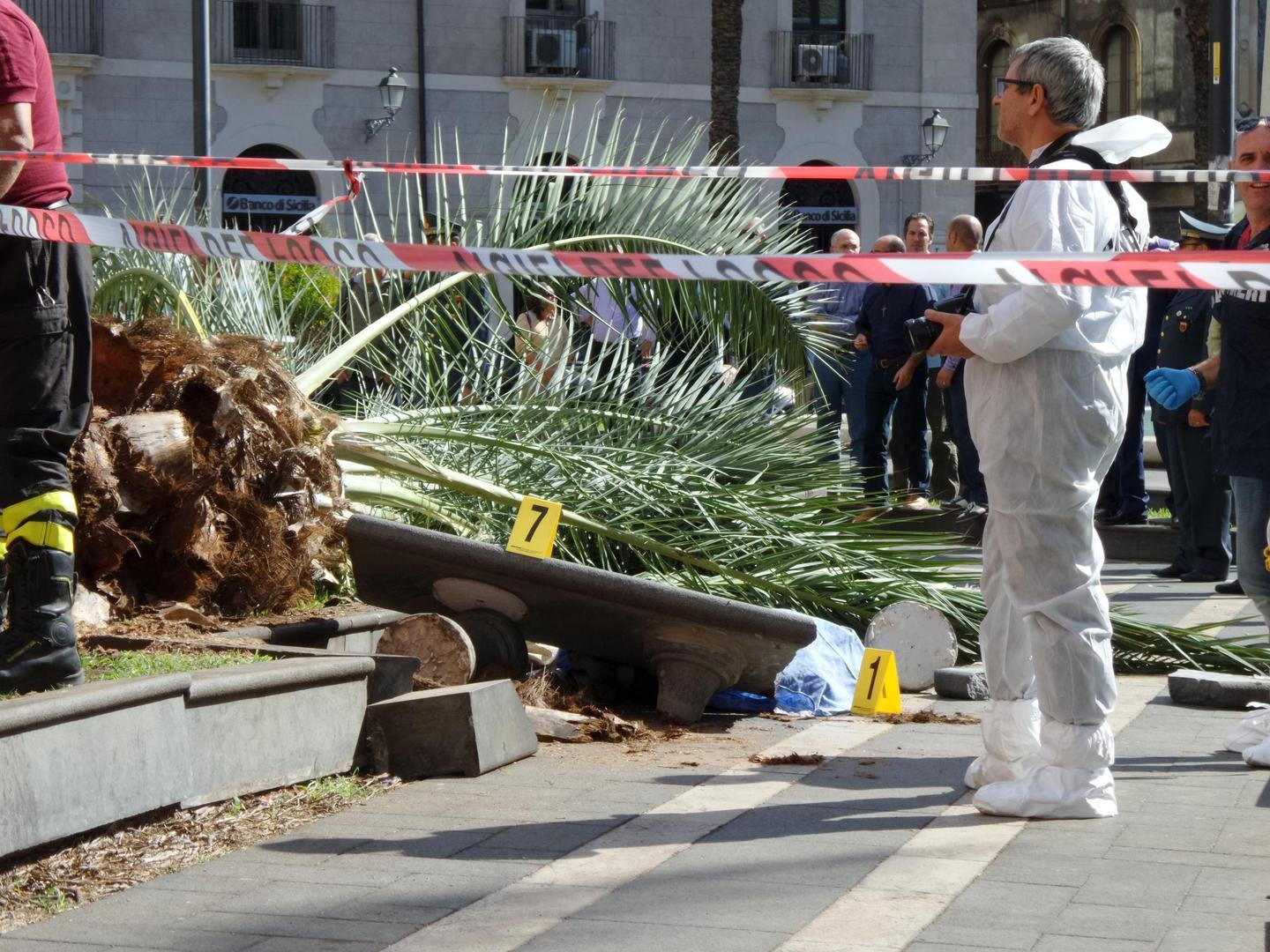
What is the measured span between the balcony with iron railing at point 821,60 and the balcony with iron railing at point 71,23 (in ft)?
38.2

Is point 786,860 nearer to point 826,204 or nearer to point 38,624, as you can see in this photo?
point 38,624

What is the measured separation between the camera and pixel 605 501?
21.1ft

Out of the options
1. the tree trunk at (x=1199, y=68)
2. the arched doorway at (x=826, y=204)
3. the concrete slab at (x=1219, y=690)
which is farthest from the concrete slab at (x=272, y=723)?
the arched doorway at (x=826, y=204)

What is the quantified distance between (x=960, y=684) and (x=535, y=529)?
1.56 metres

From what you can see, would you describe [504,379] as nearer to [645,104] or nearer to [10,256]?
[10,256]

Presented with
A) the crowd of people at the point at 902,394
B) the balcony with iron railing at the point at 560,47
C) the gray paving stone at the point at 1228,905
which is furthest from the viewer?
the balcony with iron railing at the point at 560,47

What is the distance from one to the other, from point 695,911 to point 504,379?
3.84 m

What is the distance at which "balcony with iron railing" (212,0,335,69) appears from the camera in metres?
29.9

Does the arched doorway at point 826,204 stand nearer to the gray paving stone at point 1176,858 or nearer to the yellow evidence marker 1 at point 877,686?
the yellow evidence marker 1 at point 877,686

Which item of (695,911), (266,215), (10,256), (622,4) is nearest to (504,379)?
(10,256)

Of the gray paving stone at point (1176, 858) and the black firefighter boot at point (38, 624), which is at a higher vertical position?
the black firefighter boot at point (38, 624)

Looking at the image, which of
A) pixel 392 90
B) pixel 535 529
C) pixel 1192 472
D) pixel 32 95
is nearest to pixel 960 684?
pixel 535 529

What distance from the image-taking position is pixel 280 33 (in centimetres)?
3011

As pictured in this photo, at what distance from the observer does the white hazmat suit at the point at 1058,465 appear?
434cm
